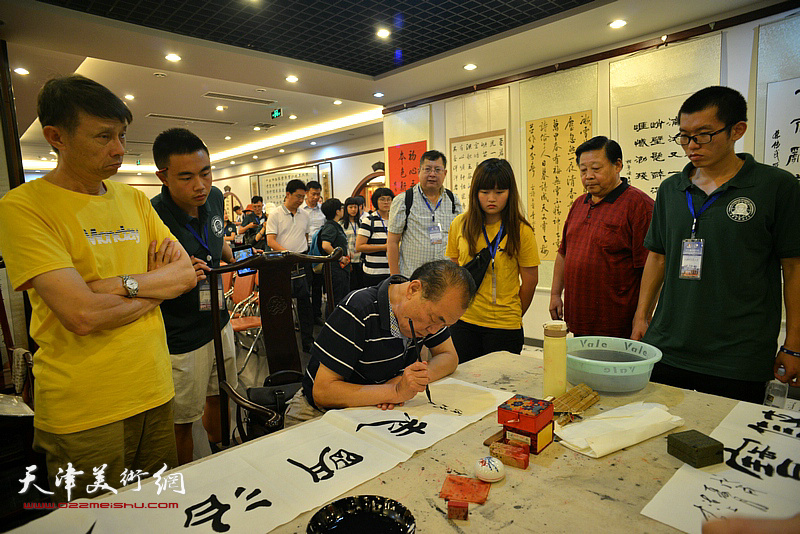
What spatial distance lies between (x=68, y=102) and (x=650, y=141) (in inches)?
138

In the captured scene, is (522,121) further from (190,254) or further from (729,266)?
(190,254)

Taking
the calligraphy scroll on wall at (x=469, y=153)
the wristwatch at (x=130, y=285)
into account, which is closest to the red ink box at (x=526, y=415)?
the wristwatch at (x=130, y=285)

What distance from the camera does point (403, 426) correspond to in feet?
3.50

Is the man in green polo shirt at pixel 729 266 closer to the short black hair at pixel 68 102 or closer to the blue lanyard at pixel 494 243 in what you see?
the blue lanyard at pixel 494 243

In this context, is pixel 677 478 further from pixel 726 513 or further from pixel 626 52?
pixel 626 52

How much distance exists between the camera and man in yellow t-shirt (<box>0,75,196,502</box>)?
41.8 inches

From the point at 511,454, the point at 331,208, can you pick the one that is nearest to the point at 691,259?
the point at 511,454

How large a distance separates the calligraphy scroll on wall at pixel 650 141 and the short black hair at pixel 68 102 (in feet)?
10.8

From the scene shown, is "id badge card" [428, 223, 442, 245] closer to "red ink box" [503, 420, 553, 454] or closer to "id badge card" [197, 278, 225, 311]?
"id badge card" [197, 278, 225, 311]

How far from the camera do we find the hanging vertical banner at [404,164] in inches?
191

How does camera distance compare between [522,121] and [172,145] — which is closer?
[172,145]

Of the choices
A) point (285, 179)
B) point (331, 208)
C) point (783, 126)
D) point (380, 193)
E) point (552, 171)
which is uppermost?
point (285, 179)

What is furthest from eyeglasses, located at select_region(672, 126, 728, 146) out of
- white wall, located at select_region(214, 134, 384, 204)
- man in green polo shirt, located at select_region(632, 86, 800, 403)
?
white wall, located at select_region(214, 134, 384, 204)

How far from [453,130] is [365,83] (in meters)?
1.01
